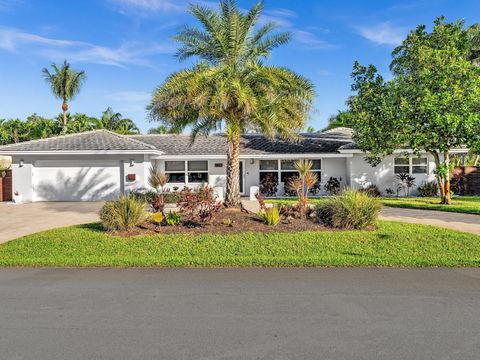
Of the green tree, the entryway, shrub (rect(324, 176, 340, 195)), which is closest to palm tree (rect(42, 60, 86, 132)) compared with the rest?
the green tree

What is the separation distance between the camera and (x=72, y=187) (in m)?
20.9

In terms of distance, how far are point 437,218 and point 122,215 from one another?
36.2ft

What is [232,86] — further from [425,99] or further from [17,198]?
[17,198]

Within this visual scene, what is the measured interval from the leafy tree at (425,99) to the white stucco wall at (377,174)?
3.27 meters

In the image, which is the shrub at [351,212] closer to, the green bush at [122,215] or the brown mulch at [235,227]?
the brown mulch at [235,227]

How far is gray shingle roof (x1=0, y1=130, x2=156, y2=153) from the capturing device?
20233 mm

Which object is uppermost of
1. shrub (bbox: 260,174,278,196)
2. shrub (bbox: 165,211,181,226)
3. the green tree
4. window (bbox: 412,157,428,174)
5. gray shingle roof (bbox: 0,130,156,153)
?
the green tree

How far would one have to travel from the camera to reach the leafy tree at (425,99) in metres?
15.4

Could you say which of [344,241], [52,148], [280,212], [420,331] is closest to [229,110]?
[280,212]

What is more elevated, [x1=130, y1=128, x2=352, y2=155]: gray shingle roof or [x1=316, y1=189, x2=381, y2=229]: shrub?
[x1=130, y1=128, x2=352, y2=155]: gray shingle roof

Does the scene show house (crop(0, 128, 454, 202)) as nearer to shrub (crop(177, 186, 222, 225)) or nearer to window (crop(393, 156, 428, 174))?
window (crop(393, 156, 428, 174))

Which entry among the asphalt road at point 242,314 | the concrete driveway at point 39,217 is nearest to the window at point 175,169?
the concrete driveway at point 39,217

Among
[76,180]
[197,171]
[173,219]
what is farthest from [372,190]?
[76,180]

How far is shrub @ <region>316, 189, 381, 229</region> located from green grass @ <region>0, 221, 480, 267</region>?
499 millimetres
